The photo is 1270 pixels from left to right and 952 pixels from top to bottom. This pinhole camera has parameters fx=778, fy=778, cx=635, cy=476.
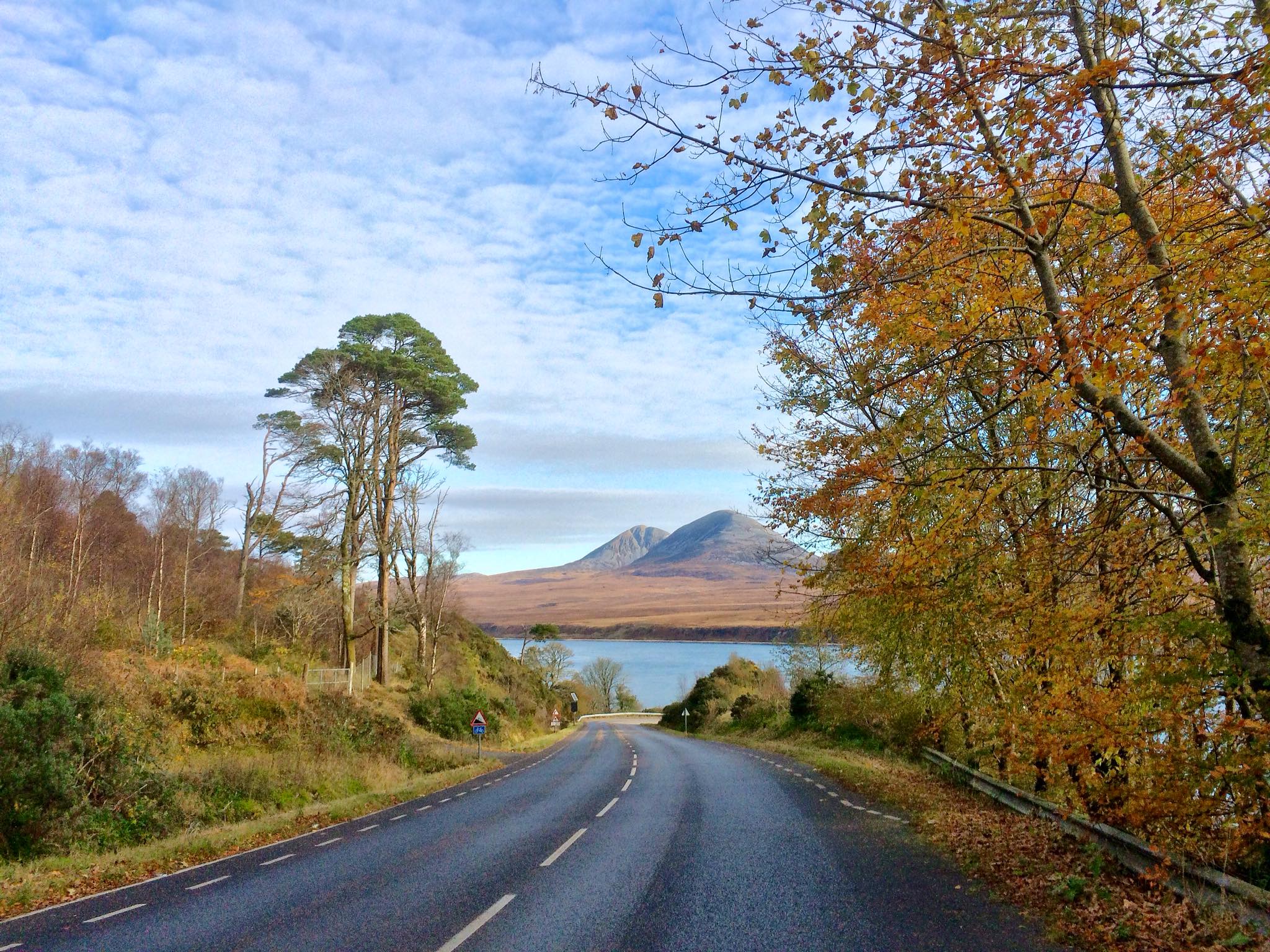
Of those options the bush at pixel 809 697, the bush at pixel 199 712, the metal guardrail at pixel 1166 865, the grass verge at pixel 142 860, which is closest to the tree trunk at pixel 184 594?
the bush at pixel 199 712

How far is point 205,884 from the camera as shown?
341 inches

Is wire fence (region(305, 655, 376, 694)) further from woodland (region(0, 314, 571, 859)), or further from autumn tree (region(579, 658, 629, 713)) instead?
autumn tree (region(579, 658, 629, 713))

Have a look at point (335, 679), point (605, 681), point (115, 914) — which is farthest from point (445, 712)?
point (605, 681)

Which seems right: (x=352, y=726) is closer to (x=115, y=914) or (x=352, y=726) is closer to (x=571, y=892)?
(x=115, y=914)

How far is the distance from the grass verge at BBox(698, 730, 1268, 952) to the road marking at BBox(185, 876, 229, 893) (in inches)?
322

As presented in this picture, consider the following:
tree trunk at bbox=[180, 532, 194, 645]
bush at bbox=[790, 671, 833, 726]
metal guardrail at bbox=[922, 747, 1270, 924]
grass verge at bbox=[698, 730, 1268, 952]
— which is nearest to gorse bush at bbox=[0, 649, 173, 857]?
grass verge at bbox=[698, 730, 1268, 952]

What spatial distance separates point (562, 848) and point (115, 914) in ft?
16.1

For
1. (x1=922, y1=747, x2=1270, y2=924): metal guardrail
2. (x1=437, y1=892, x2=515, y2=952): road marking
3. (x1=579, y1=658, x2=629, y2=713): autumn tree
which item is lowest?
(x1=579, y1=658, x2=629, y2=713): autumn tree

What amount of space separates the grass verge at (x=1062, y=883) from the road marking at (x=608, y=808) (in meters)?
4.98

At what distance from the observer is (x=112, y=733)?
12.6 meters

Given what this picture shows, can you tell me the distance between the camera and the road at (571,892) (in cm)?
620

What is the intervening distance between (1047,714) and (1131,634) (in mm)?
1436

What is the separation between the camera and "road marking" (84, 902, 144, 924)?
7207 millimetres

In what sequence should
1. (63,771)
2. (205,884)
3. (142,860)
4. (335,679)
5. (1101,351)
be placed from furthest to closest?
(335,679) < (63,771) < (142,860) < (205,884) < (1101,351)
